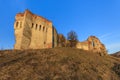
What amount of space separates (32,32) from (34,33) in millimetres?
572

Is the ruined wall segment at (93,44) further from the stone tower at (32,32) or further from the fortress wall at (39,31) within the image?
the fortress wall at (39,31)

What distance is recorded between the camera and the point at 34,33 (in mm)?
42594

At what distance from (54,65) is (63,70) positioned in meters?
1.33

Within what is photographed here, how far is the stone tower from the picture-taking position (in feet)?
128

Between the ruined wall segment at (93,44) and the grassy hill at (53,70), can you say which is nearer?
the grassy hill at (53,70)

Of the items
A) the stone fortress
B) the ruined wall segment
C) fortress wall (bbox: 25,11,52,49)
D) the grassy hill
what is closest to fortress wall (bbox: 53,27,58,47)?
the stone fortress

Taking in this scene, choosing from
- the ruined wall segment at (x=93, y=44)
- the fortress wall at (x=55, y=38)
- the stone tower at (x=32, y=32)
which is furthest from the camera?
the ruined wall segment at (x=93, y=44)

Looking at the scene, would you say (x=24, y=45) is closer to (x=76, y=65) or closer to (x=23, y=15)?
(x=23, y=15)

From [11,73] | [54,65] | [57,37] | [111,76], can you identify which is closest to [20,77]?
[11,73]

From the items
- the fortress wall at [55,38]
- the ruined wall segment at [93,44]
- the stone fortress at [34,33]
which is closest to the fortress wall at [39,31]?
the stone fortress at [34,33]

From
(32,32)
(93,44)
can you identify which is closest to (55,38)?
(32,32)

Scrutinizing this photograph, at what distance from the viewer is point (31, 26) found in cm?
4253

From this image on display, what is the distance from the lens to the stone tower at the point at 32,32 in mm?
39031

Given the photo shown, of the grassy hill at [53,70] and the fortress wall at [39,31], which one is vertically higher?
the fortress wall at [39,31]
